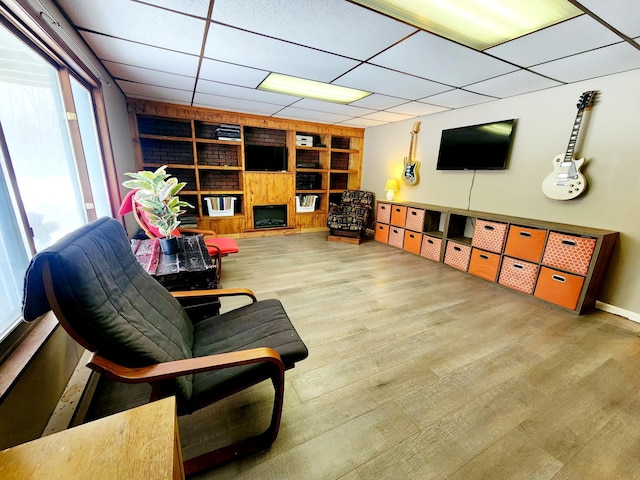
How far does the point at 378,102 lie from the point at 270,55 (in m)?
1.83

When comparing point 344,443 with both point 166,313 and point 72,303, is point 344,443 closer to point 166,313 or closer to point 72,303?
point 166,313

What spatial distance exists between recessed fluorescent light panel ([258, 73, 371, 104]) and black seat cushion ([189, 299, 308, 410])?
244cm

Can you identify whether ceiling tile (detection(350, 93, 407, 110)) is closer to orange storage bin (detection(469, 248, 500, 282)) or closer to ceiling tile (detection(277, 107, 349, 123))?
ceiling tile (detection(277, 107, 349, 123))

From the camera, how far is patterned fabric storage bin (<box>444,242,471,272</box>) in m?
3.44

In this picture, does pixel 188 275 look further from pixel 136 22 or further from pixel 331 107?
pixel 331 107

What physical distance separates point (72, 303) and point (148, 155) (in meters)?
4.47

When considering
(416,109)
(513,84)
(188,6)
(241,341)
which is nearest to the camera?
(241,341)

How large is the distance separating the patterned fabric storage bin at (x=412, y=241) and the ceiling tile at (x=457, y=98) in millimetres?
1878

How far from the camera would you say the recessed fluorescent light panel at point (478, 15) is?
151cm

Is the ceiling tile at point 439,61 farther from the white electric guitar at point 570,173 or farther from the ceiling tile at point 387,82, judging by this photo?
the white electric guitar at point 570,173

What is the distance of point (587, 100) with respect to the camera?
2.47m

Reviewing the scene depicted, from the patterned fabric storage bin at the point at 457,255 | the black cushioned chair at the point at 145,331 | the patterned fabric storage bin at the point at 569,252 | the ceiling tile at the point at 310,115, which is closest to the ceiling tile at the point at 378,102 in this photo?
the ceiling tile at the point at 310,115

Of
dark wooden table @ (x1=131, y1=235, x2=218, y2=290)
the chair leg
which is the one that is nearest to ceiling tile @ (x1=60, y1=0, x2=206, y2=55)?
dark wooden table @ (x1=131, y1=235, x2=218, y2=290)

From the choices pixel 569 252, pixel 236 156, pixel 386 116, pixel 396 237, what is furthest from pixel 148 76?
pixel 569 252
